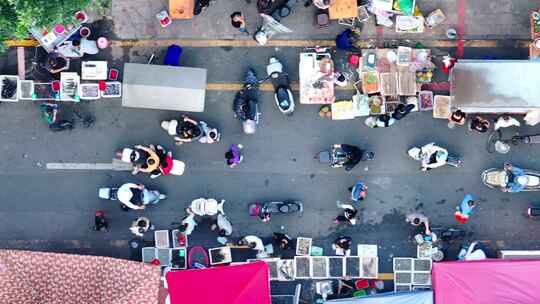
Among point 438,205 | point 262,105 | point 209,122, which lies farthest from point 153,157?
point 438,205

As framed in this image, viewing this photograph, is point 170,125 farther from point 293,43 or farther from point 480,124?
point 480,124

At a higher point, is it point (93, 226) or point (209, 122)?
point (209, 122)

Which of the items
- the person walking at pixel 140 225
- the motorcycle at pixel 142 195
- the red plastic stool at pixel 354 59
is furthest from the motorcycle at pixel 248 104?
the person walking at pixel 140 225

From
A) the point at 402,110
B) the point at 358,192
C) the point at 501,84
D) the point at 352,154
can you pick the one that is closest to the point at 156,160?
the point at 352,154

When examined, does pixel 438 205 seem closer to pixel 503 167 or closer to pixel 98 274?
pixel 503 167

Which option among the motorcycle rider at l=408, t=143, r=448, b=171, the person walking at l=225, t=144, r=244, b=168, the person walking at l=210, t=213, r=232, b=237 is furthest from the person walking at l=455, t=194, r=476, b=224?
the person walking at l=210, t=213, r=232, b=237

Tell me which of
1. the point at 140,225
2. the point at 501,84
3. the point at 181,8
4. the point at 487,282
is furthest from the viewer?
the point at 140,225
